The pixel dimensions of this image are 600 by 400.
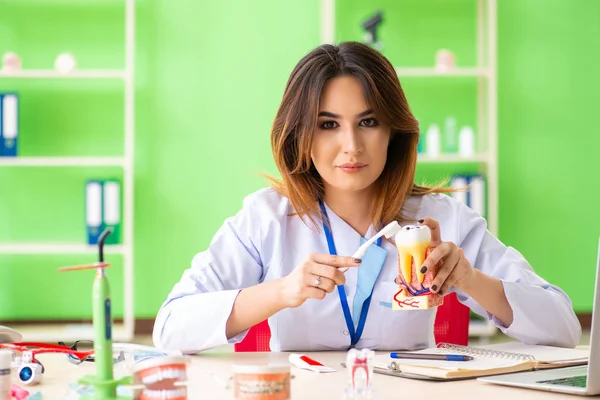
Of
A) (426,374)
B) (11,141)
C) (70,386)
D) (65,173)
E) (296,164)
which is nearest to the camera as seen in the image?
(70,386)

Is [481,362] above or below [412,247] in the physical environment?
below

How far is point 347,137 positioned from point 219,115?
309cm

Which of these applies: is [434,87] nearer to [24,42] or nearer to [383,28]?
[383,28]

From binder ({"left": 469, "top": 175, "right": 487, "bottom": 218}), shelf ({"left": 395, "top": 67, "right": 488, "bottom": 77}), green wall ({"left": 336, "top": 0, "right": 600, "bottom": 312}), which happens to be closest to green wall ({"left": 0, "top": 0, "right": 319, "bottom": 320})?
shelf ({"left": 395, "top": 67, "right": 488, "bottom": 77})

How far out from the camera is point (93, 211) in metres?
4.42

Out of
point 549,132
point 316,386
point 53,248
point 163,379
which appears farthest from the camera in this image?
point 549,132

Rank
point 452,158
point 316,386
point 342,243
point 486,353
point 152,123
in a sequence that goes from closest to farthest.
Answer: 1. point 316,386
2. point 486,353
3. point 342,243
4. point 452,158
5. point 152,123

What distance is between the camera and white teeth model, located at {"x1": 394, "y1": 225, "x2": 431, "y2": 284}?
1.47 m

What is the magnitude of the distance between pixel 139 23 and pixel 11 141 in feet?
3.33

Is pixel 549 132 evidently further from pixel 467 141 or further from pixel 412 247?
pixel 412 247

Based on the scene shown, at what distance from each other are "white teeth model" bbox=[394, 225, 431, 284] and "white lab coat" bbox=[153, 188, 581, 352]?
1.17 ft

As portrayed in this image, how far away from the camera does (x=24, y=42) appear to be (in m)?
4.76

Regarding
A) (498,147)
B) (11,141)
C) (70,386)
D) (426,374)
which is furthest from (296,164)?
(498,147)

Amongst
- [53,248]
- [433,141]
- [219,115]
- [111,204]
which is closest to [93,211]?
[111,204]
